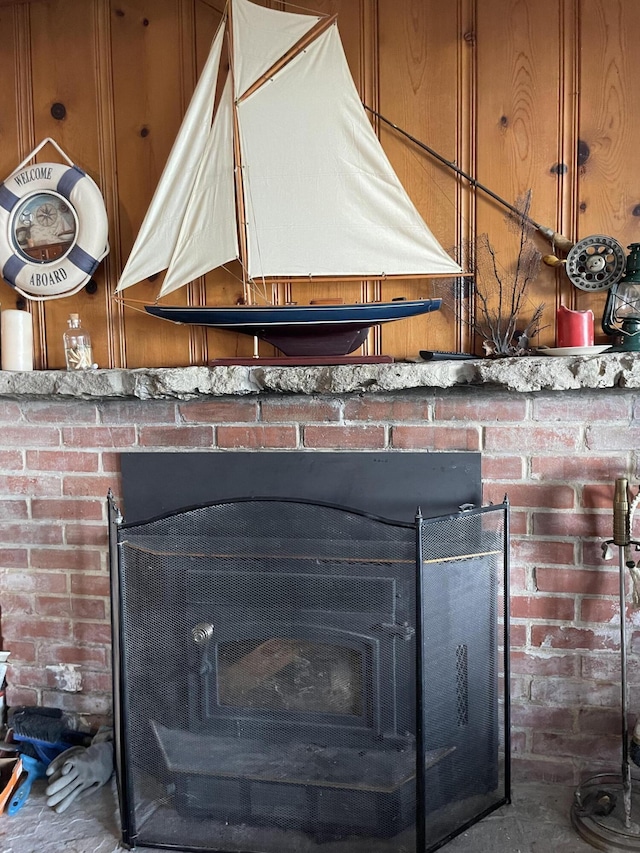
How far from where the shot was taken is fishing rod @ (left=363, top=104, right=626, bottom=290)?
1.52m

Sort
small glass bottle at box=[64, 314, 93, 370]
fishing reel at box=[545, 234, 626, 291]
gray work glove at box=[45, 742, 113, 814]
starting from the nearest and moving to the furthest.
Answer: fishing reel at box=[545, 234, 626, 291], gray work glove at box=[45, 742, 113, 814], small glass bottle at box=[64, 314, 93, 370]

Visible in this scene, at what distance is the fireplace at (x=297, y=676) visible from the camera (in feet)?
4.83

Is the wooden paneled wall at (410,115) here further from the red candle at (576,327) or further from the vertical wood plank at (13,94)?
the red candle at (576,327)

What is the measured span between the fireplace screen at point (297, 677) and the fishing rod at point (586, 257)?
1.91 ft

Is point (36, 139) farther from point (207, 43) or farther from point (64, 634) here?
point (64, 634)

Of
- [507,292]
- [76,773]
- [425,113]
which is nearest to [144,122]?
[425,113]

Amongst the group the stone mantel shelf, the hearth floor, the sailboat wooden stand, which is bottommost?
the hearth floor

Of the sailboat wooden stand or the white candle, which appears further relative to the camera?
the white candle

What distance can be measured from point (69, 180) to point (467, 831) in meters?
1.90

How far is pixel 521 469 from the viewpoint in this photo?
159 cm

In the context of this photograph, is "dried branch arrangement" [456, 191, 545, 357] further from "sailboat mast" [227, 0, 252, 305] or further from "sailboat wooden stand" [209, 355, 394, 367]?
"sailboat mast" [227, 0, 252, 305]

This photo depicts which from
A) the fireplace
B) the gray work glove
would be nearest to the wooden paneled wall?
the fireplace

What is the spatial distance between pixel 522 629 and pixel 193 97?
1562 mm

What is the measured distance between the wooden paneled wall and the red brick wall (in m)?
0.17
